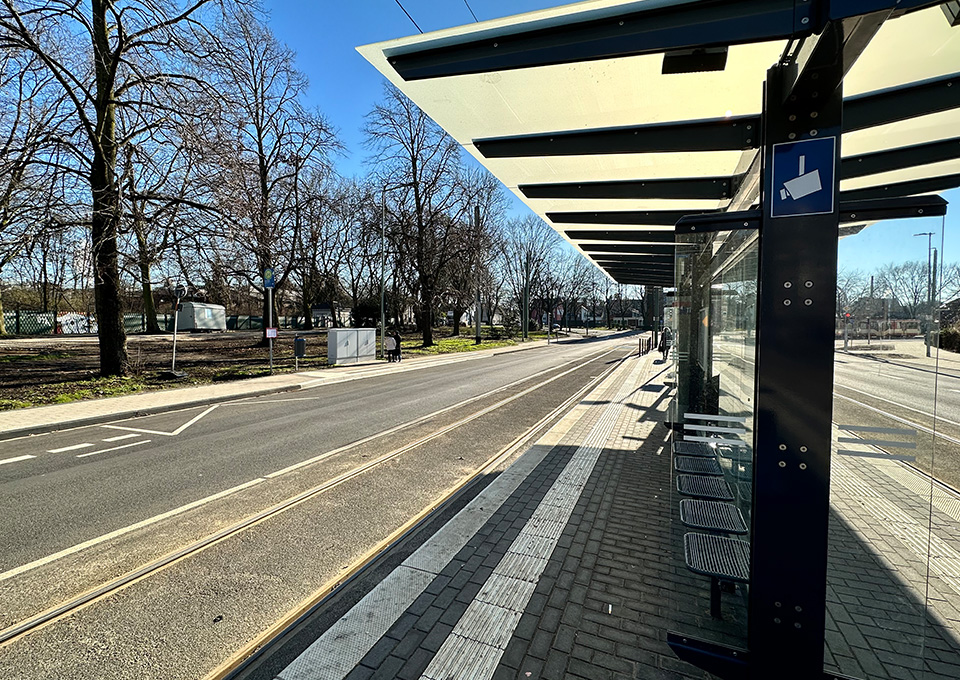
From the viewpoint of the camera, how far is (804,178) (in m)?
2.13

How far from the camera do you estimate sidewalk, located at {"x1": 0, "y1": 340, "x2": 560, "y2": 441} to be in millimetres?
8242

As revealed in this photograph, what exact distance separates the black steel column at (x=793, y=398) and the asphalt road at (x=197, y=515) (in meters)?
2.97

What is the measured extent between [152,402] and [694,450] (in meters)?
11.6

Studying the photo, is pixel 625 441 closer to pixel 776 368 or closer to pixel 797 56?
pixel 776 368

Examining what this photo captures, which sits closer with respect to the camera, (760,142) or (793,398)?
(793,398)

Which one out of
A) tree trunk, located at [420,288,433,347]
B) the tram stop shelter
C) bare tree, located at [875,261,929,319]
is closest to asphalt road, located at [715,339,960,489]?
bare tree, located at [875,261,929,319]

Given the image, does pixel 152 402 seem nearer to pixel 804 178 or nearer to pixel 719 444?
pixel 719 444

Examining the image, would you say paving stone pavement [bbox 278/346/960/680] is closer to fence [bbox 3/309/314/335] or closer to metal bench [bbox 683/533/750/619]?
metal bench [bbox 683/533/750/619]

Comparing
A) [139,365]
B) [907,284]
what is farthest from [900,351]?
[139,365]

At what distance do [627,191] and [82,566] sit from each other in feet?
23.1

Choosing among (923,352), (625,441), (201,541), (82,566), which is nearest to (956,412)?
(625,441)

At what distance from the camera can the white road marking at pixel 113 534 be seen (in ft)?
11.8

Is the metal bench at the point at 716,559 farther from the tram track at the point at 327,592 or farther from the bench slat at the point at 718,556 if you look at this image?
the tram track at the point at 327,592

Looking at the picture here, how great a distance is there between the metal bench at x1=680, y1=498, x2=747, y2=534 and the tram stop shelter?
12cm
